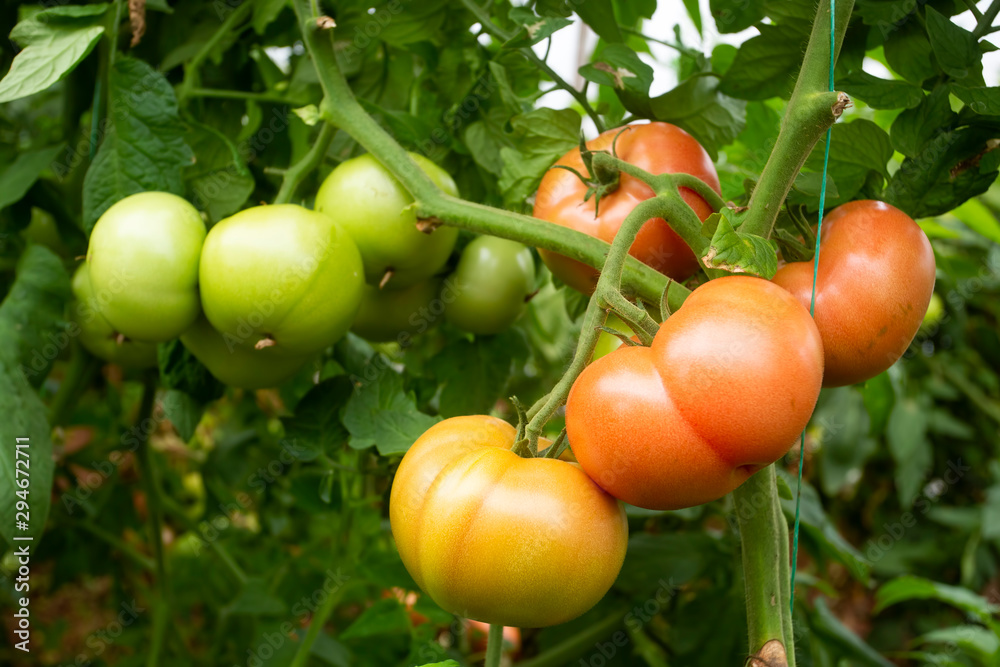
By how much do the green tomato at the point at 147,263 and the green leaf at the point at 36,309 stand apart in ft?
0.38

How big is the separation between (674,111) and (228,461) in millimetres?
877

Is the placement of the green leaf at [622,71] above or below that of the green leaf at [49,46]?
above

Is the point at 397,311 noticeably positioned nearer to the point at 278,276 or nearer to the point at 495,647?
the point at 278,276

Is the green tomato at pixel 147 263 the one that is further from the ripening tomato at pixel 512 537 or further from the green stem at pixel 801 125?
the green stem at pixel 801 125

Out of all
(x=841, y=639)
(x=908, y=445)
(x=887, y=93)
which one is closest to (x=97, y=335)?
(x=887, y=93)

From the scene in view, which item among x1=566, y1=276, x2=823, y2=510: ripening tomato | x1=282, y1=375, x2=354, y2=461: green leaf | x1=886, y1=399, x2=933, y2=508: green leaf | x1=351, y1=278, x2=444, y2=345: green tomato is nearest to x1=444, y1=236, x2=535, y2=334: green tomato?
x1=351, y1=278, x2=444, y2=345: green tomato

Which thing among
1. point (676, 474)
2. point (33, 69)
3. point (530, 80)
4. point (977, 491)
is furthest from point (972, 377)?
point (33, 69)

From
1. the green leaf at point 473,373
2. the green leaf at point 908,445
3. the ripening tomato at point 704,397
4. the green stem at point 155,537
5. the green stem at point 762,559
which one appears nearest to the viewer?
the ripening tomato at point 704,397

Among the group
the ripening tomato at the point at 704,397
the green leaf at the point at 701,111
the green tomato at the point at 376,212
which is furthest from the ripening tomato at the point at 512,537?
the green leaf at the point at 701,111

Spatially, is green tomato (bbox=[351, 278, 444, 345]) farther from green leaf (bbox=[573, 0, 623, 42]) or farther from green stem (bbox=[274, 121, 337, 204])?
green leaf (bbox=[573, 0, 623, 42])

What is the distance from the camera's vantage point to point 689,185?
480mm

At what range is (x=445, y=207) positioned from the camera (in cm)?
55

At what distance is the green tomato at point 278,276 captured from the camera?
1.84 ft

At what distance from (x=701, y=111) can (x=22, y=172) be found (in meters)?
0.64
